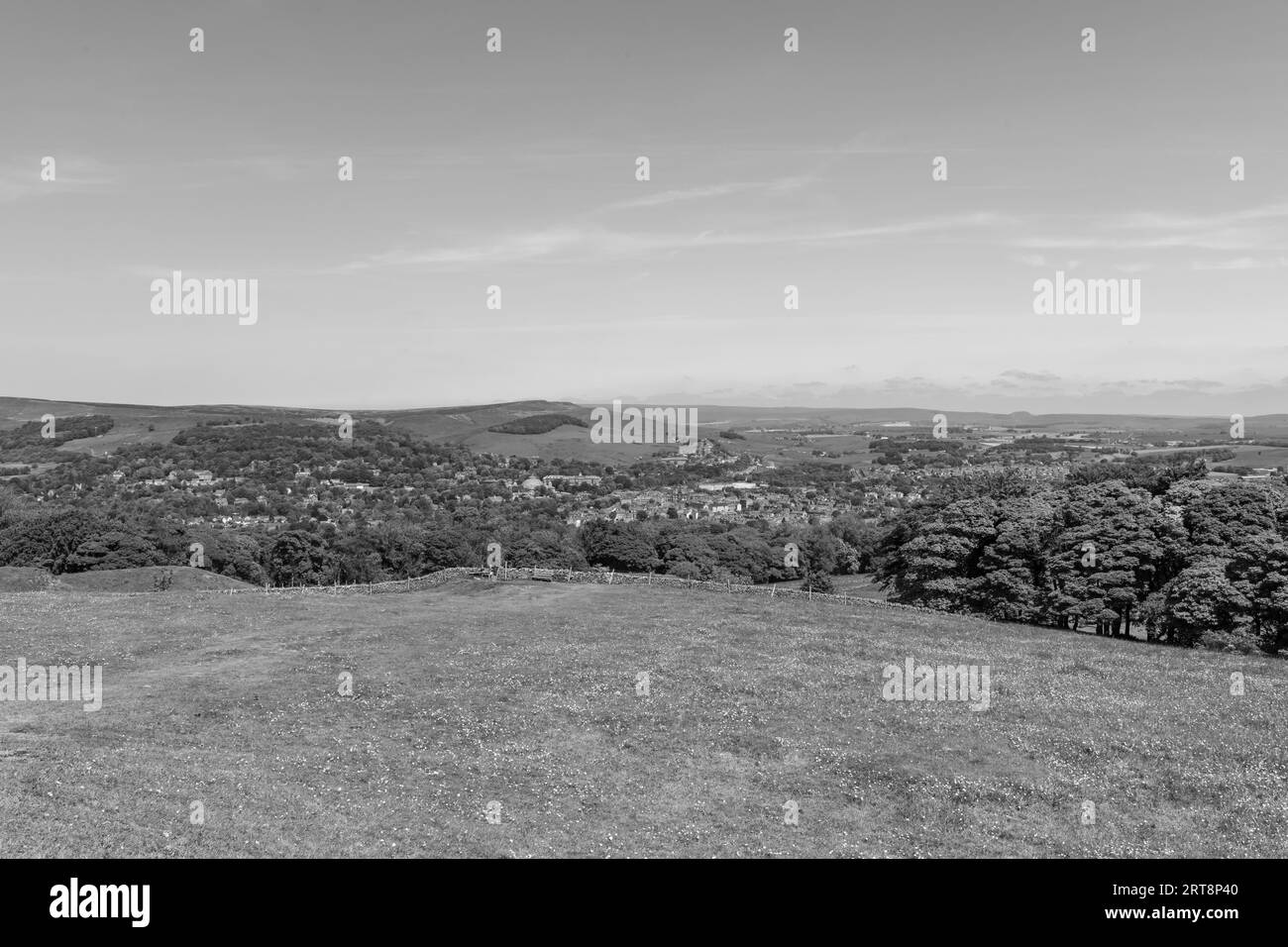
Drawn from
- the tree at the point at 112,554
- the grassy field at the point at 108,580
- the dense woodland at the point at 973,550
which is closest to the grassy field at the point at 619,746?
the dense woodland at the point at 973,550

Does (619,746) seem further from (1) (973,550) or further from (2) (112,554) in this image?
(2) (112,554)

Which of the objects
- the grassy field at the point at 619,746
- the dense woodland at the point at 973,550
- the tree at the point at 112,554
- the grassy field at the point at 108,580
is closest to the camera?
the grassy field at the point at 619,746

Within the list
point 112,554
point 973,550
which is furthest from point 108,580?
point 973,550

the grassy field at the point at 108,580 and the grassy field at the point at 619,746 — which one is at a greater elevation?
the grassy field at the point at 619,746

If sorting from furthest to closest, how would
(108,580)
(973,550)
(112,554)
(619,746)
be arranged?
(112,554) < (108,580) < (973,550) < (619,746)

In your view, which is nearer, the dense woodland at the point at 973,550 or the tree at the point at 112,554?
the dense woodland at the point at 973,550

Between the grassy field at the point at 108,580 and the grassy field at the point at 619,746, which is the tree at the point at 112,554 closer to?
the grassy field at the point at 108,580

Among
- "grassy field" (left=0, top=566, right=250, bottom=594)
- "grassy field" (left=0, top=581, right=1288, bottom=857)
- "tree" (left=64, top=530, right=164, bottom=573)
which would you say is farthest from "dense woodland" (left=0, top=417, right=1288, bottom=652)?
"grassy field" (left=0, top=566, right=250, bottom=594)

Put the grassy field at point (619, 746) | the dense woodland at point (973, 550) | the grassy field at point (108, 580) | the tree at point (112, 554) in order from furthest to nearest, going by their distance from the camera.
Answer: the tree at point (112, 554) → the grassy field at point (108, 580) → the dense woodland at point (973, 550) → the grassy field at point (619, 746)

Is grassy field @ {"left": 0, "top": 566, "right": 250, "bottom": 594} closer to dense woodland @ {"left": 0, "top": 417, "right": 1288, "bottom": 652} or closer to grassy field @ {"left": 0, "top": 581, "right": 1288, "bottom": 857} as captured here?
dense woodland @ {"left": 0, "top": 417, "right": 1288, "bottom": 652}
